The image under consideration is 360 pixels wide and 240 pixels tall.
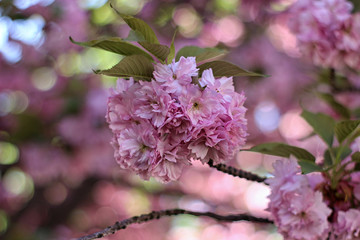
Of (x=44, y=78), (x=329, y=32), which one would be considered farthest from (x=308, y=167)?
(x=44, y=78)

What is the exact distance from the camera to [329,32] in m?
1.12

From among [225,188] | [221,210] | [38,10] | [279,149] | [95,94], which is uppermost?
[279,149]

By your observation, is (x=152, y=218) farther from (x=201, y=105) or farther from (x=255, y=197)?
(x=255, y=197)

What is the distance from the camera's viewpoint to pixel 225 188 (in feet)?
12.5

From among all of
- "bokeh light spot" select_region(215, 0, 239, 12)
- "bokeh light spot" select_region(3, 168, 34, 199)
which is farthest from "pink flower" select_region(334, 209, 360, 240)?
"bokeh light spot" select_region(3, 168, 34, 199)

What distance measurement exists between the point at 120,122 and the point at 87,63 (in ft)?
7.70

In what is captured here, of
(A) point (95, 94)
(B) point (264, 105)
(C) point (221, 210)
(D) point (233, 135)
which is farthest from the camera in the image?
(C) point (221, 210)

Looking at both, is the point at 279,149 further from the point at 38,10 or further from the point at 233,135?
the point at 38,10

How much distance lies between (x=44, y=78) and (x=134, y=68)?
7.19ft

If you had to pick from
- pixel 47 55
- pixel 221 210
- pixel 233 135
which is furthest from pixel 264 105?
pixel 233 135

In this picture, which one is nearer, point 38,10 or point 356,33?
point 356,33

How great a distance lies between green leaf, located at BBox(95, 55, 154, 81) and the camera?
584mm

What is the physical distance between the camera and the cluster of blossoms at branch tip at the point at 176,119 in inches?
22.6

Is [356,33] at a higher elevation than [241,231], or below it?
higher
